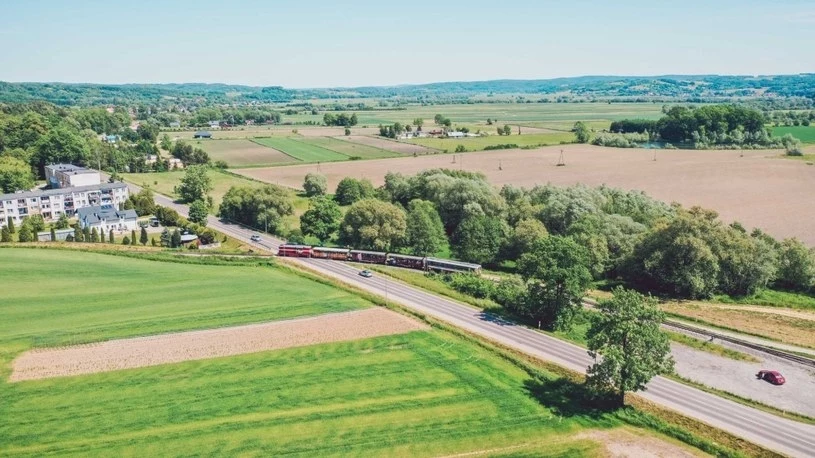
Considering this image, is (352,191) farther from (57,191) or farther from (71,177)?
(71,177)

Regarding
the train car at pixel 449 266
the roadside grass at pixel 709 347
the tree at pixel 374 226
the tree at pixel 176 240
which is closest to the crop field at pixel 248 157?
the tree at pixel 176 240

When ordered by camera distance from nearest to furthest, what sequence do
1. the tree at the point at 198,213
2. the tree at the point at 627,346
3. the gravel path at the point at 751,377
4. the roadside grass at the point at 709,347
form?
the tree at the point at 627,346 → the gravel path at the point at 751,377 → the roadside grass at the point at 709,347 → the tree at the point at 198,213

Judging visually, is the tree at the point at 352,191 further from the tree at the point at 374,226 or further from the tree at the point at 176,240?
the tree at the point at 176,240

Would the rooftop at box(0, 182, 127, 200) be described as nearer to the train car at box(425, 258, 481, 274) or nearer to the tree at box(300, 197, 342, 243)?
the tree at box(300, 197, 342, 243)

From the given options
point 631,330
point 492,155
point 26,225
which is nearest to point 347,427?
point 631,330

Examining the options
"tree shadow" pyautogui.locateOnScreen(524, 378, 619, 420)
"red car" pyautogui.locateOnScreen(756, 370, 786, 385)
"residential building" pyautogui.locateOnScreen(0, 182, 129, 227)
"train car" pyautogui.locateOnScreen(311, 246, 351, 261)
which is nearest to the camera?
"tree shadow" pyautogui.locateOnScreen(524, 378, 619, 420)

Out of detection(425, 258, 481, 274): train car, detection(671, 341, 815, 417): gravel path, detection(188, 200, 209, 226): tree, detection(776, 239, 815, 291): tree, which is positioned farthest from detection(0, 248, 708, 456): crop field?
detection(776, 239, 815, 291): tree

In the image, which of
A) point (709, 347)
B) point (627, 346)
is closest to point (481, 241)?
point (709, 347)

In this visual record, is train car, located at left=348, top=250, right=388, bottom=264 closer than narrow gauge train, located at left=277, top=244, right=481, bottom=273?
No
